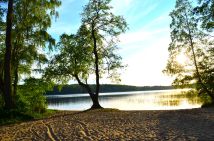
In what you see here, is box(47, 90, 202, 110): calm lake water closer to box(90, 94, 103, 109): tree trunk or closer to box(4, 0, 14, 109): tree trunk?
box(90, 94, 103, 109): tree trunk

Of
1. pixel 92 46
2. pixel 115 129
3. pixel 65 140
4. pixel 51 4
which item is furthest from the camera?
pixel 92 46

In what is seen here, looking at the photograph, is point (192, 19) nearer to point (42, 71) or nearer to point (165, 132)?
point (42, 71)

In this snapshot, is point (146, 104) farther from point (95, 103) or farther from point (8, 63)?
point (8, 63)

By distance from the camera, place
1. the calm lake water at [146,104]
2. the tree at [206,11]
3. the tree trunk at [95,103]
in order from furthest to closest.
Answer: the calm lake water at [146,104] < the tree trunk at [95,103] < the tree at [206,11]

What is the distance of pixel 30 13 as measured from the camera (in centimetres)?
3106

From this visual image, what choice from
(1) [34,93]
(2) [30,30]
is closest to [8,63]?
(2) [30,30]

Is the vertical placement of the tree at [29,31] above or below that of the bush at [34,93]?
above

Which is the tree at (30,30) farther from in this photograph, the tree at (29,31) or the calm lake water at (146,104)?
the calm lake water at (146,104)

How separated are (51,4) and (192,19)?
52.3ft

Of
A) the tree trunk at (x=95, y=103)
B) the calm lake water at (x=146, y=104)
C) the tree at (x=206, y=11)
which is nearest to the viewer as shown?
the tree at (x=206, y=11)

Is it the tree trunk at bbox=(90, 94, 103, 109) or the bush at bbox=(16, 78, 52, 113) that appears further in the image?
the tree trunk at bbox=(90, 94, 103, 109)

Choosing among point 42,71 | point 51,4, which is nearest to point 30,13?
point 51,4

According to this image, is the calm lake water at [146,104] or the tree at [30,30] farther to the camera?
the calm lake water at [146,104]

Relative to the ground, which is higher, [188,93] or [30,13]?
[30,13]
